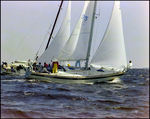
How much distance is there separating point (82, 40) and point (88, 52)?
5.60 feet

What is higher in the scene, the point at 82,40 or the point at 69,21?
the point at 69,21

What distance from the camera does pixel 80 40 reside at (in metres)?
26.8

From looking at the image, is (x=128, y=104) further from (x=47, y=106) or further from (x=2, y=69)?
(x=2, y=69)

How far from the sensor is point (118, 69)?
2564 cm

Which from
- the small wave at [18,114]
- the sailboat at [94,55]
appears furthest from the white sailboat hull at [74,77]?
the small wave at [18,114]

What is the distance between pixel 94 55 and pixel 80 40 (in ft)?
9.42

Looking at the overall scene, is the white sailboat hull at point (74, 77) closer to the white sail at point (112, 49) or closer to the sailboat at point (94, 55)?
the sailboat at point (94, 55)

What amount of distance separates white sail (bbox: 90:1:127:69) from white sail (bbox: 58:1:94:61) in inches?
84.6

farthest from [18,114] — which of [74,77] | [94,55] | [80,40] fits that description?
[80,40]

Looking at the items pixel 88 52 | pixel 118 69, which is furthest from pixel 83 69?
pixel 118 69

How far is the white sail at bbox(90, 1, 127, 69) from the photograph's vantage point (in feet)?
82.2

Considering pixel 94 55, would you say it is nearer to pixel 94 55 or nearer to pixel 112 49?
pixel 94 55

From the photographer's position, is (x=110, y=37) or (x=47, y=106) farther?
(x=110, y=37)

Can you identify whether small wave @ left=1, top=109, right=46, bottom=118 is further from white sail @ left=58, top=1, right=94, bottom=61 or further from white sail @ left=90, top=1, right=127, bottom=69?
white sail @ left=58, top=1, right=94, bottom=61
